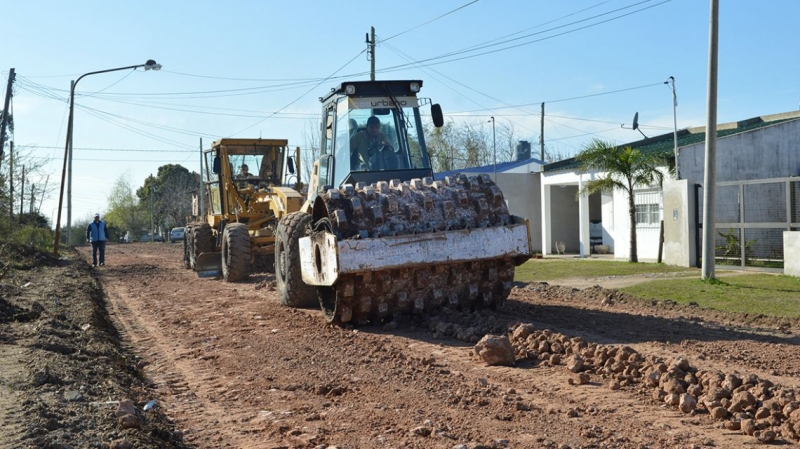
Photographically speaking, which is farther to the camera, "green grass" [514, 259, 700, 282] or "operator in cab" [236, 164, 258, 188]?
"operator in cab" [236, 164, 258, 188]

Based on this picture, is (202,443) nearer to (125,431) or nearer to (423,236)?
(125,431)

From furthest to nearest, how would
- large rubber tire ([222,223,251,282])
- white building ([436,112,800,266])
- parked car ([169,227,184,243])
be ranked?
parked car ([169,227,184,243]) → white building ([436,112,800,266]) → large rubber tire ([222,223,251,282])

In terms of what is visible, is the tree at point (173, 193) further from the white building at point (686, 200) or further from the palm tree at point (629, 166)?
the palm tree at point (629, 166)

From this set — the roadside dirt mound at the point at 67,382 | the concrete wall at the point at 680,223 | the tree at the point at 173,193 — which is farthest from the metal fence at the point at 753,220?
the tree at the point at 173,193

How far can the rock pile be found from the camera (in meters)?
5.91

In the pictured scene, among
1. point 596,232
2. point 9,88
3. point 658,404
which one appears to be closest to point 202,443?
point 658,404

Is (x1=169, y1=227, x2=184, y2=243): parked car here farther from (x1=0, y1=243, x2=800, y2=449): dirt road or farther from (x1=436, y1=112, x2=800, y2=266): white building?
(x1=0, y1=243, x2=800, y2=449): dirt road

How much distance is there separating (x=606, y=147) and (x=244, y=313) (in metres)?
14.3

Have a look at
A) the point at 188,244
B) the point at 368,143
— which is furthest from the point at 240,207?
the point at 368,143

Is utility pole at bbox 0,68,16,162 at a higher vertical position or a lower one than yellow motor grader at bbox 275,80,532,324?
higher

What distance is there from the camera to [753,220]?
68.3 feet

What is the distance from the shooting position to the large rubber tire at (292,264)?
1266cm

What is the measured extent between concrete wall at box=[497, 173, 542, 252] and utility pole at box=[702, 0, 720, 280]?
49.1 feet

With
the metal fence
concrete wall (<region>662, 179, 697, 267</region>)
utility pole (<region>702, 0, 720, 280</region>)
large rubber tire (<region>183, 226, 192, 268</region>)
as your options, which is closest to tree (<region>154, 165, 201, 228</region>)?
large rubber tire (<region>183, 226, 192, 268</region>)
